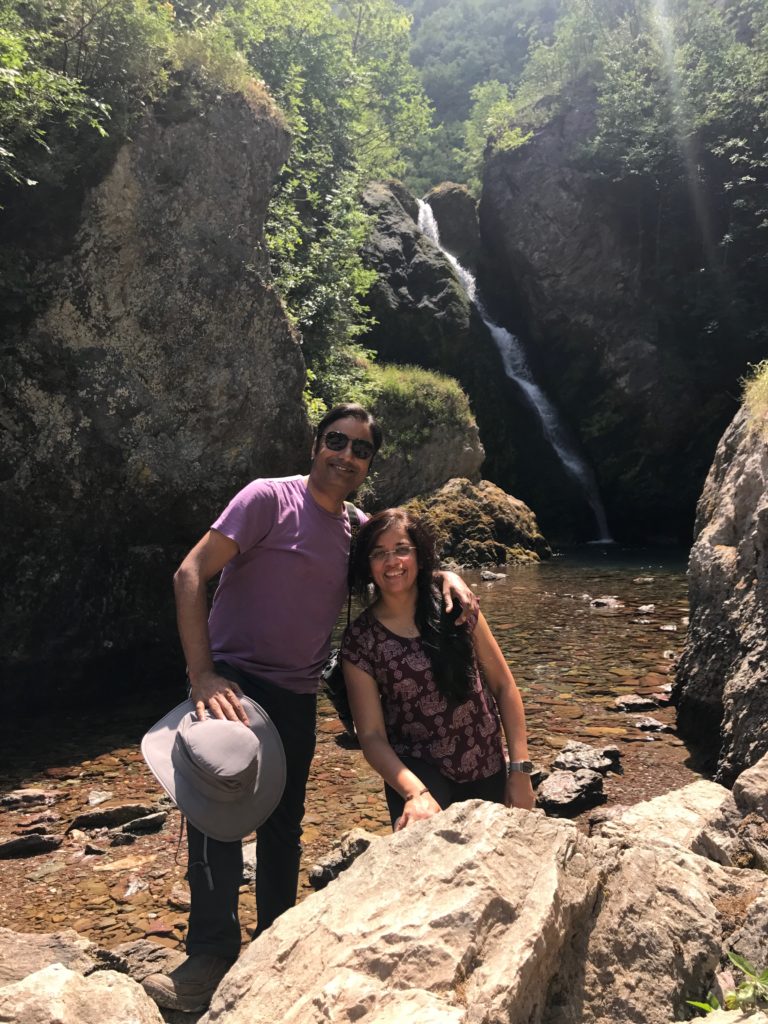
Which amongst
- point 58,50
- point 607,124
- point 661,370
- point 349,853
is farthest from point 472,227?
point 349,853

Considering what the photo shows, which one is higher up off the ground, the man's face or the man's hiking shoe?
the man's face

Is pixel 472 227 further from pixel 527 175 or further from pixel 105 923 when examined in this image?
pixel 105 923

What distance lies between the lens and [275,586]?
10.6 ft

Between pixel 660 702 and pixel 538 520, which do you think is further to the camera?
pixel 538 520

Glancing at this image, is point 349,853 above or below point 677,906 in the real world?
below

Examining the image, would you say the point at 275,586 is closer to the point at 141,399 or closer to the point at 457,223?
the point at 141,399

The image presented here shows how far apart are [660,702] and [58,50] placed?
10.0 m

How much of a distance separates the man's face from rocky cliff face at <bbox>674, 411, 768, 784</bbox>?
3390 mm

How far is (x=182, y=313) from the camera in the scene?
30.2ft

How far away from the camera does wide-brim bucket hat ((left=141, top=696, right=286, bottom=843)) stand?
8.82ft

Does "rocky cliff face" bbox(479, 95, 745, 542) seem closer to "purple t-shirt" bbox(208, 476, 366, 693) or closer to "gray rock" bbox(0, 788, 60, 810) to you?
"gray rock" bbox(0, 788, 60, 810)

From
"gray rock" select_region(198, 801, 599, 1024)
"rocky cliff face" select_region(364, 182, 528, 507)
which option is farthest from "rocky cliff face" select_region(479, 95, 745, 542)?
"gray rock" select_region(198, 801, 599, 1024)

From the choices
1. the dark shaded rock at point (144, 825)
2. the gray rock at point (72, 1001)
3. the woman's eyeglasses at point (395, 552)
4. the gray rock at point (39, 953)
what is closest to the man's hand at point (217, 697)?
the woman's eyeglasses at point (395, 552)

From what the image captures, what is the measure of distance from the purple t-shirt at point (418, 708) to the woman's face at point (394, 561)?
192mm
